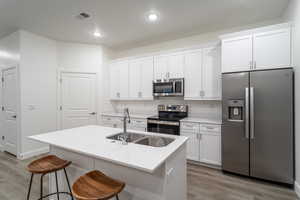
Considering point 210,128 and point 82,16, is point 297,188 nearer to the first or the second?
point 210,128

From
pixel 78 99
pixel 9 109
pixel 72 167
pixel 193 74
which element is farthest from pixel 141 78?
pixel 9 109

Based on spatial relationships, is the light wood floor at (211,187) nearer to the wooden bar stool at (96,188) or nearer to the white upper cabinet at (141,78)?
the wooden bar stool at (96,188)

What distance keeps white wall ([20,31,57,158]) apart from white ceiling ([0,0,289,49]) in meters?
0.34

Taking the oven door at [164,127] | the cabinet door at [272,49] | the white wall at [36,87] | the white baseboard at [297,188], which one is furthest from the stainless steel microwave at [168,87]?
the white wall at [36,87]

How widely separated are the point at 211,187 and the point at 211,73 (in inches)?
84.8

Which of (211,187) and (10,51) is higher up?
(10,51)

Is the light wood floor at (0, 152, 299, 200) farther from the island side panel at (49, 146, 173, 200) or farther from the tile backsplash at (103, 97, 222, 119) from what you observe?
the tile backsplash at (103, 97, 222, 119)

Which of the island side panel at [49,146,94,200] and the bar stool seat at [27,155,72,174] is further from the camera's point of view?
the island side panel at [49,146,94,200]

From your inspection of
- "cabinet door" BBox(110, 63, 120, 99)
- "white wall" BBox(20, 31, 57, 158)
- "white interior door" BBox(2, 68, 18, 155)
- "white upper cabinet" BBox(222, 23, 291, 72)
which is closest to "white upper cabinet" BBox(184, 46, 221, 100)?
"white upper cabinet" BBox(222, 23, 291, 72)

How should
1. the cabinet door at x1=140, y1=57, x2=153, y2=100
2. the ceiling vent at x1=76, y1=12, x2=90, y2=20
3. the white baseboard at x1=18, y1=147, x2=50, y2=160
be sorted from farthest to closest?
the cabinet door at x1=140, y1=57, x2=153, y2=100 → the white baseboard at x1=18, y1=147, x2=50, y2=160 → the ceiling vent at x1=76, y1=12, x2=90, y2=20

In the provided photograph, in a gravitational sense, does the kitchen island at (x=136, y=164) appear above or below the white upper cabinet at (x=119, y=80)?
below

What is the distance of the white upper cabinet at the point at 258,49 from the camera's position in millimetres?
2445

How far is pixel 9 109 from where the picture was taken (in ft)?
12.9

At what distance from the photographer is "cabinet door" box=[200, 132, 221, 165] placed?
9.75ft
